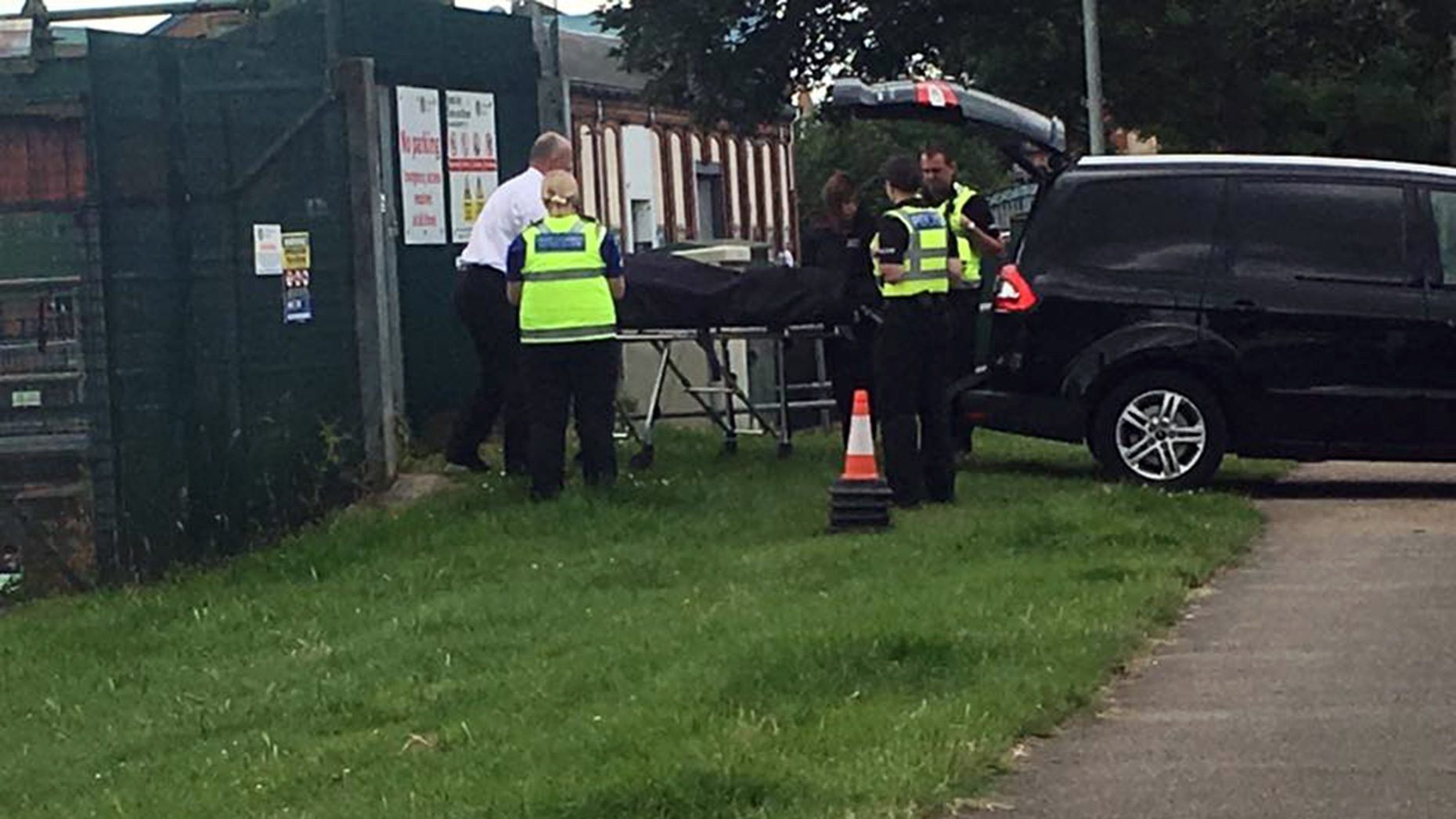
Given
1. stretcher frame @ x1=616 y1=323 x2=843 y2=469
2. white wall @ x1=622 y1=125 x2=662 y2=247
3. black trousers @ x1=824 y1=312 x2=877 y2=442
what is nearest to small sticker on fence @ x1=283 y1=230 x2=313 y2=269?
stretcher frame @ x1=616 y1=323 x2=843 y2=469

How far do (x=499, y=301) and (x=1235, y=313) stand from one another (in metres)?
3.82

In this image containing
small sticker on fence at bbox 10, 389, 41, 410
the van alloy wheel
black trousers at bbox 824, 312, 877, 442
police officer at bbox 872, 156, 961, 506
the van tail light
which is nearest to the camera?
police officer at bbox 872, 156, 961, 506

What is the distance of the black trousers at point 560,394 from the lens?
14.1 meters

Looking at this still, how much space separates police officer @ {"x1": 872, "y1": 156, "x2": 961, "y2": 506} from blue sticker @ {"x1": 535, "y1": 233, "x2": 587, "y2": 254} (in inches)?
58.3

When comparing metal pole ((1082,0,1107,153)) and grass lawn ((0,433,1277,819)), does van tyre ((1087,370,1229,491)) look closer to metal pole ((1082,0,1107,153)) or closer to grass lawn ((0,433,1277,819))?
grass lawn ((0,433,1277,819))

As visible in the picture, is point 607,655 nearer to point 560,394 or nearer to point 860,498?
point 860,498

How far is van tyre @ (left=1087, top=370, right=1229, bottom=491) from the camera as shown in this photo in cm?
1487

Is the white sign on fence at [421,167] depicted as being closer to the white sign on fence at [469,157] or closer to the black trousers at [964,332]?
the white sign on fence at [469,157]

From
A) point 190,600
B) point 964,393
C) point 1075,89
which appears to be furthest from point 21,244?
point 1075,89

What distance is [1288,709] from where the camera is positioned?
839 centimetres

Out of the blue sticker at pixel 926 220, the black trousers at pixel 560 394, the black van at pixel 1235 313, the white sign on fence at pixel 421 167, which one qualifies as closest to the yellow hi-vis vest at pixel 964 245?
the blue sticker at pixel 926 220

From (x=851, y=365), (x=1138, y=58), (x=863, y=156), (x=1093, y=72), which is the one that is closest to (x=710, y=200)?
(x=863, y=156)

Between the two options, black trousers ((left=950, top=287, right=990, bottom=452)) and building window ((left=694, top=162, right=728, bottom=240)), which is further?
building window ((left=694, top=162, right=728, bottom=240))

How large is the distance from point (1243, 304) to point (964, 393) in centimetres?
163
